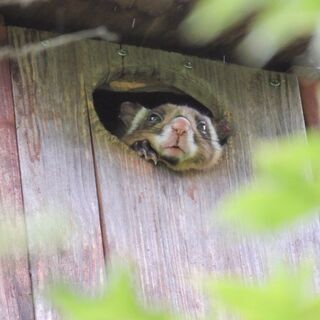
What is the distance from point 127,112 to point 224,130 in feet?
2.79

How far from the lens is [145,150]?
3.00m

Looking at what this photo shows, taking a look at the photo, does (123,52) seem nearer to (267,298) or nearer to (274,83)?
(274,83)

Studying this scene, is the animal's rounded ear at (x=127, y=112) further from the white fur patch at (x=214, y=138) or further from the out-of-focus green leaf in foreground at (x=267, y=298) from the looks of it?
the out-of-focus green leaf in foreground at (x=267, y=298)

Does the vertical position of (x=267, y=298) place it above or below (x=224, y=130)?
below

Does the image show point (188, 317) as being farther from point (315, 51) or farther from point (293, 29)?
point (293, 29)

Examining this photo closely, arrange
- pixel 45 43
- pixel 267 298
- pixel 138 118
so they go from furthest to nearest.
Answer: pixel 138 118 → pixel 45 43 → pixel 267 298

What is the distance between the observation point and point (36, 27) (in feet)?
9.16

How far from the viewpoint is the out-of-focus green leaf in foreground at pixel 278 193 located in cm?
63

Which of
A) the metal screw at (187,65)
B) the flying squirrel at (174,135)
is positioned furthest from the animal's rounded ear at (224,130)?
the metal screw at (187,65)

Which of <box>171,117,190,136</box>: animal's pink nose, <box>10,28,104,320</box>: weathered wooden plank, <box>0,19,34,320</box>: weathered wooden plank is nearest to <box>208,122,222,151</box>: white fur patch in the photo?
<box>171,117,190,136</box>: animal's pink nose

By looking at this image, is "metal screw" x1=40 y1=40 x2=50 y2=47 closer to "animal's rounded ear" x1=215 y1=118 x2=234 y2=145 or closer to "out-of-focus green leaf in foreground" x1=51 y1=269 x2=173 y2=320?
"animal's rounded ear" x1=215 y1=118 x2=234 y2=145

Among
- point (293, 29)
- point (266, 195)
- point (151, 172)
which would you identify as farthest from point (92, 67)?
point (266, 195)

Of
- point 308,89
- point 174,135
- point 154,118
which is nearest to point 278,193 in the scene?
point 174,135

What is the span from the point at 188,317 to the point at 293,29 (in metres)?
1.71
